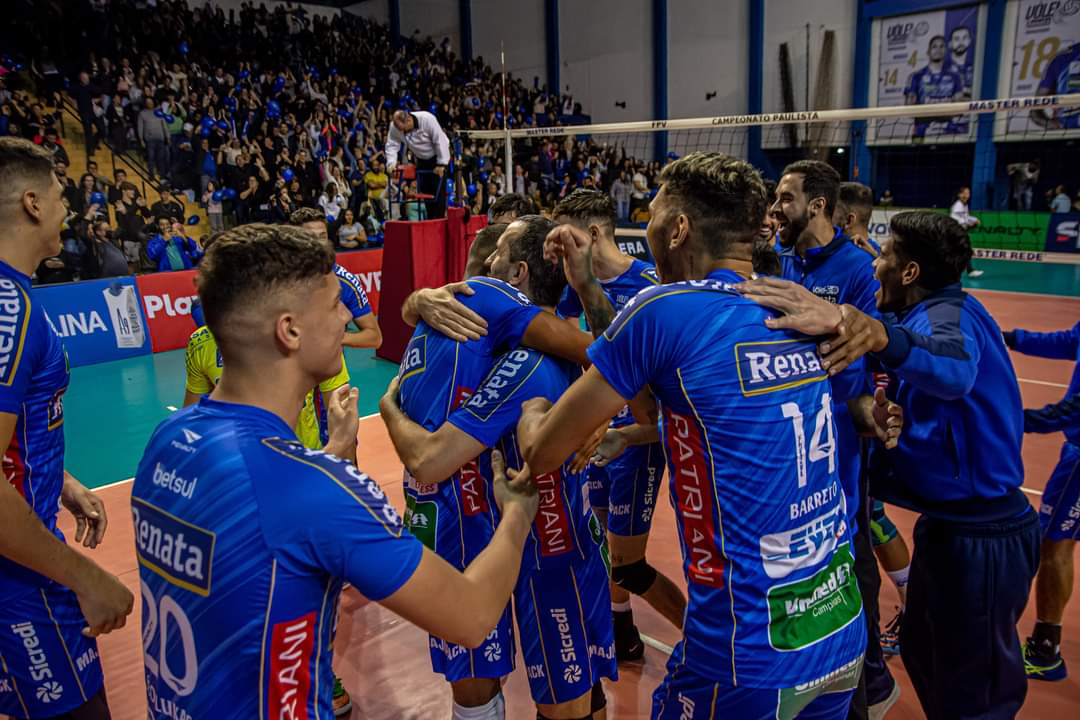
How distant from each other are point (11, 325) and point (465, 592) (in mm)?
1738

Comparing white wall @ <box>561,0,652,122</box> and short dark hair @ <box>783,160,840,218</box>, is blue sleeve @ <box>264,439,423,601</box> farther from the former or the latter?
white wall @ <box>561,0,652,122</box>

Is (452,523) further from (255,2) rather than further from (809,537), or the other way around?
→ (255,2)

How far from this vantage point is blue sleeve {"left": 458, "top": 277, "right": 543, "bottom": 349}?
2.80 meters

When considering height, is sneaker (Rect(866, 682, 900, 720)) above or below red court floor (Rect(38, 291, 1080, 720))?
above

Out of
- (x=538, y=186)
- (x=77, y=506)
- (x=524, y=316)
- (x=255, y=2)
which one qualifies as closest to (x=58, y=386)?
(x=77, y=506)

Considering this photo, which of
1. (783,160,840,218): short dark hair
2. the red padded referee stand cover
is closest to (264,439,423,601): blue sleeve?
(783,160,840,218): short dark hair

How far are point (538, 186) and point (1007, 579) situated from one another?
63.9 ft

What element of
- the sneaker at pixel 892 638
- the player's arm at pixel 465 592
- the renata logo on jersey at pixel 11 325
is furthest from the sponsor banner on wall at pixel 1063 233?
the renata logo on jersey at pixel 11 325

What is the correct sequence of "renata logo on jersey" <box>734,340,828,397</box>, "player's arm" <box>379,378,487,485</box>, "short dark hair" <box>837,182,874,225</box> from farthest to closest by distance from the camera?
"short dark hair" <box>837,182,874,225</box>, "player's arm" <box>379,378,487,485</box>, "renata logo on jersey" <box>734,340,828,397</box>

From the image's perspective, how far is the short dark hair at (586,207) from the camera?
391 cm

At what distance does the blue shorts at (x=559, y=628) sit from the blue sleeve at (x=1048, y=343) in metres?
2.72

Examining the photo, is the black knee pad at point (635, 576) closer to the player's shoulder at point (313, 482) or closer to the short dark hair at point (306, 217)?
the player's shoulder at point (313, 482)

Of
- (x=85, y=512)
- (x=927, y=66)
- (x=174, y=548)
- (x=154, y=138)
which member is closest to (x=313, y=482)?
(x=174, y=548)

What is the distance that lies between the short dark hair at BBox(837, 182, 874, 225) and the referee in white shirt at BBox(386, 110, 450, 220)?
690 cm
